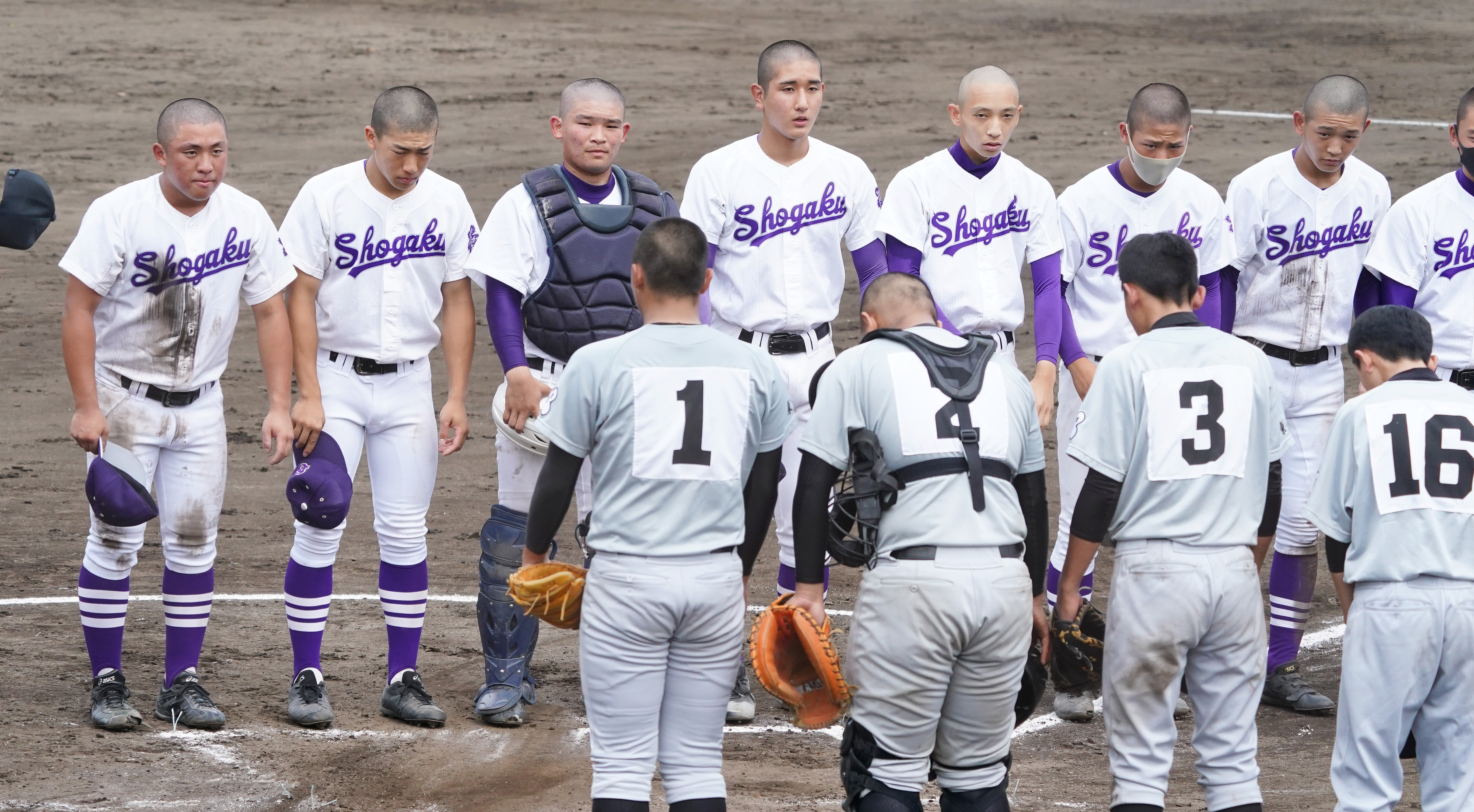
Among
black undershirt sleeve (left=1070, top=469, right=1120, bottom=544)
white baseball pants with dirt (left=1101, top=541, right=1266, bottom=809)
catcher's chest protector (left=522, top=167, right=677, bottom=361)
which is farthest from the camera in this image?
catcher's chest protector (left=522, top=167, right=677, bottom=361)

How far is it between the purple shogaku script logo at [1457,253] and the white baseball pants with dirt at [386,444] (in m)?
3.96

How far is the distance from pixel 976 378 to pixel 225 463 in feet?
9.79

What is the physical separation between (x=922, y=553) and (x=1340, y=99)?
3.16 meters

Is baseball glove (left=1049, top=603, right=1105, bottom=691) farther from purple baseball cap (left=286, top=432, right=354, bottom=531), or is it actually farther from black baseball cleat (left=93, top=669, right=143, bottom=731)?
black baseball cleat (left=93, top=669, right=143, bottom=731)

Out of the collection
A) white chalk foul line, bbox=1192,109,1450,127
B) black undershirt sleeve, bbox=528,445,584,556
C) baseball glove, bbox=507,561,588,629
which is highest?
white chalk foul line, bbox=1192,109,1450,127

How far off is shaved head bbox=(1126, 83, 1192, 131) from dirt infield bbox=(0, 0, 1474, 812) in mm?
2362

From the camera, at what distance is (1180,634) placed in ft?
15.1

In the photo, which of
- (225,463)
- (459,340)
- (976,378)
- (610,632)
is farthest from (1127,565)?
(225,463)

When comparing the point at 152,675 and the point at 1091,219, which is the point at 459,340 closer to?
the point at 152,675

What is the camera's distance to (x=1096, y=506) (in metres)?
4.73

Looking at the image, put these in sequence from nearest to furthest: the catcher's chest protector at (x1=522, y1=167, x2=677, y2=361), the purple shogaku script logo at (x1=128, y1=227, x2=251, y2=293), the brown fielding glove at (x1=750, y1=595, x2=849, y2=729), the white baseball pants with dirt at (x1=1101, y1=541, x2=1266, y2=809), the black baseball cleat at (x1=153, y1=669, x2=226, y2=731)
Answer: the brown fielding glove at (x1=750, y1=595, x2=849, y2=729) → the white baseball pants with dirt at (x1=1101, y1=541, x2=1266, y2=809) → the purple shogaku script logo at (x1=128, y1=227, x2=251, y2=293) → the black baseball cleat at (x1=153, y1=669, x2=226, y2=731) → the catcher's chest protector at (x1=522, y1=167, x2=677, y2=361)

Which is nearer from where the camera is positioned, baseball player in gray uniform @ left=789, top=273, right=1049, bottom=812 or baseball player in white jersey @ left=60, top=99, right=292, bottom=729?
baseball player in gray uniform @ left=789, top=273, right=1049, bottom=812

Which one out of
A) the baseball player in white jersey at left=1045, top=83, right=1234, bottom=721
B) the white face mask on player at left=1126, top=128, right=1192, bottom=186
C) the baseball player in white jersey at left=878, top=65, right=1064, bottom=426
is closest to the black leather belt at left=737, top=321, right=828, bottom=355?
the baseball player in white jersey at left=878, top=65, right=1064, bottom=426

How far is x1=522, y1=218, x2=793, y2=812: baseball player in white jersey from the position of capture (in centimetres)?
442
